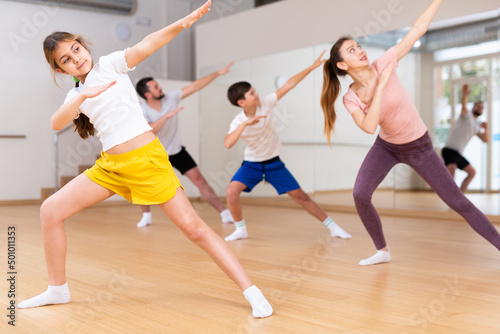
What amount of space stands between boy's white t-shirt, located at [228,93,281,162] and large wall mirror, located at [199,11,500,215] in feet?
7.09

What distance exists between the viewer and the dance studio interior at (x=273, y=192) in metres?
2.27

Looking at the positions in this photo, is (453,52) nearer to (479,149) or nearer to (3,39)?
(479,149)

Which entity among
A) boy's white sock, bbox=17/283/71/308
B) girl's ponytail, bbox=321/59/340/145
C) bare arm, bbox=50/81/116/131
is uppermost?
bare arm, bbox=50/81/116/131

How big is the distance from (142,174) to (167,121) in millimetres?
3280

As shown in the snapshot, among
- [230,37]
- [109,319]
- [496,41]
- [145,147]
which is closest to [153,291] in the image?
[109,319]

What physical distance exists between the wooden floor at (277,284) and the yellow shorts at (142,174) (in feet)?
1.55

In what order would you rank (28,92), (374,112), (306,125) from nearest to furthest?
(374,112) → (306,125) → (28,92)

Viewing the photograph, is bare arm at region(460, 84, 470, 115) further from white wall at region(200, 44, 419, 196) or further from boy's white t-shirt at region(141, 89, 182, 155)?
boy's white t-shirt at region(141, 89, 182, 155)

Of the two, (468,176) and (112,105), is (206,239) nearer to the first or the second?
(112,105)

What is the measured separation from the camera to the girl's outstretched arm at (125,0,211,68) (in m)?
2.01

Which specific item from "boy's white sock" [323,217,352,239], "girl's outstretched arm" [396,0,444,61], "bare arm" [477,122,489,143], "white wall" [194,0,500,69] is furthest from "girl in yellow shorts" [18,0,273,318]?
"bare arm" [477,122,489,143]

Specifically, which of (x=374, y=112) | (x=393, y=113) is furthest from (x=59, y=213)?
(x=393, y=113)

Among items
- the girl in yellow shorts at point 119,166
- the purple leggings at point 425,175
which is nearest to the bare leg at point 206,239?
the girl in yellow shorts at point 119,166

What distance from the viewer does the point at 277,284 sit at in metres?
2.75
